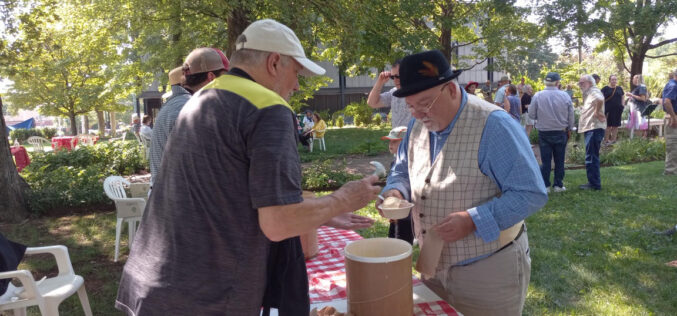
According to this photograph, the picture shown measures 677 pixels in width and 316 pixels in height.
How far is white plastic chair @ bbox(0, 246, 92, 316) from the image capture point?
295cm

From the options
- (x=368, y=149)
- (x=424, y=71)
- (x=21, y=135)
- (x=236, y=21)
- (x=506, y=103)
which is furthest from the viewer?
(x=21, y=135)

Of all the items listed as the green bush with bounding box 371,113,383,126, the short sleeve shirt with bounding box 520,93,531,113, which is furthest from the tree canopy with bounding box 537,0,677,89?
the green bush with bounding box 371,113,383,126

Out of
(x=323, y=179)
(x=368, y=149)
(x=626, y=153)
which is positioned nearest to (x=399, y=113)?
(x=323, y=179)

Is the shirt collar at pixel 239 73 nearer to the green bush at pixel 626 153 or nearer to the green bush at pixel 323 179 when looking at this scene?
the green bush at pixel 323 179

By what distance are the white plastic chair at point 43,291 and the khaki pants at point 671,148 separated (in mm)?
9539

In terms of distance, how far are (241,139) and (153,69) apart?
56.2 ft

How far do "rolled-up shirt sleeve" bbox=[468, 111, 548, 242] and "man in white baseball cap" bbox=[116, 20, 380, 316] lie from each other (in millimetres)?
678

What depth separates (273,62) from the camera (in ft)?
5.12

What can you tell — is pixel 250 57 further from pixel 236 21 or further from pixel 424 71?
pixel 236 21

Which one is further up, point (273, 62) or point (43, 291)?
point (273, 62)

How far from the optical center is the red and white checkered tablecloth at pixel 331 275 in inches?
74.8

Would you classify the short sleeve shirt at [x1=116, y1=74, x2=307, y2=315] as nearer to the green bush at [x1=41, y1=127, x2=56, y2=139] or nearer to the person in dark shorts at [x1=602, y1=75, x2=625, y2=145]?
the person in dark shorts at [x1=602, y1=75, x2=625, y2=145]

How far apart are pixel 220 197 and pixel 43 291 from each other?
2719 mm

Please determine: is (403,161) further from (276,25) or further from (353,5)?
(353,5)
